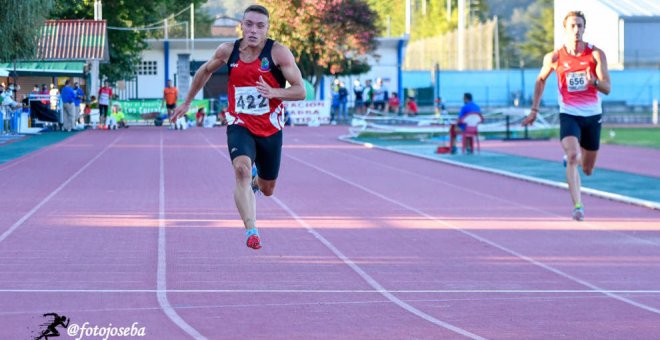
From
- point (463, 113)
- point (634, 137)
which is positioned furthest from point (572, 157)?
point (634, 137)

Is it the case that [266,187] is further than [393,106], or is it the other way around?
[393,106]

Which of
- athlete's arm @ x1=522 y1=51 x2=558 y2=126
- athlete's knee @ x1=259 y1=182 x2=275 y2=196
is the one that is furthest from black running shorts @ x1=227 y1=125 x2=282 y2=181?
athlete's arm @ x1=522 y1=51 x2=558 y2=126

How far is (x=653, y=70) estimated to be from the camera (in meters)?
64.7

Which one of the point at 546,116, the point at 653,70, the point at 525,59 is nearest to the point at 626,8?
the point at 653,70

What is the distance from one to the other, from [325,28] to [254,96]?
1852 inches

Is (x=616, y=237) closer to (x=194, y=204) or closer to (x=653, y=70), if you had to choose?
(x=194, y=204)

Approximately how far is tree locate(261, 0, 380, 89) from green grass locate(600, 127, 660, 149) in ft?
54.9

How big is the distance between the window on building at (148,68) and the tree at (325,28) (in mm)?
12315

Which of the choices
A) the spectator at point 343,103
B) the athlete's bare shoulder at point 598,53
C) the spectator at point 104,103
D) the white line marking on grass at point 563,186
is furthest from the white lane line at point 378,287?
the spectator at point 343,103

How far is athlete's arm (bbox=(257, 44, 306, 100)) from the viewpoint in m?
9.22

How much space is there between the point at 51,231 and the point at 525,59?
11513 cm

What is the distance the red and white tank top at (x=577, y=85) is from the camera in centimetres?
1310

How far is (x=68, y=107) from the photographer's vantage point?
41438 millimetres

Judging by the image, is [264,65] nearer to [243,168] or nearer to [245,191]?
[243,168]
